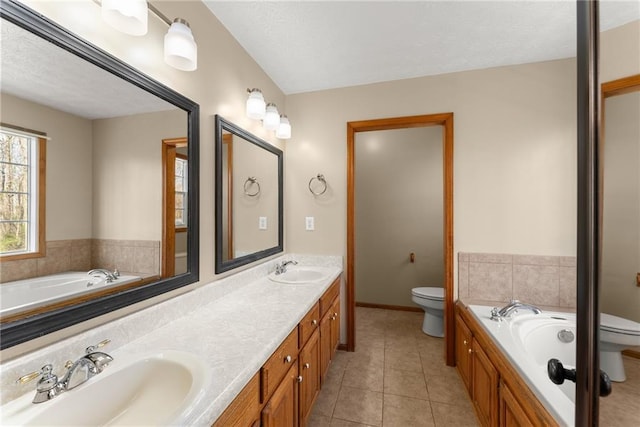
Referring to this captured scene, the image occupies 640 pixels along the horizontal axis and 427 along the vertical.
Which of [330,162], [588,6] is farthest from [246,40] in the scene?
[588,6]

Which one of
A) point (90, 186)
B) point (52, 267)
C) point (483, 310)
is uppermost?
point (90, 186)

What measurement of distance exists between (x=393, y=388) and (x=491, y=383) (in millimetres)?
744

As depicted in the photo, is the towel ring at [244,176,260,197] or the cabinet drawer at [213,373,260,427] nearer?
the cabinet drawer at [213,373,260,427]

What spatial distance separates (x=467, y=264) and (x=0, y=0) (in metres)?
2.80

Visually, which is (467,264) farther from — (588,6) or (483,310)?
(588,6)

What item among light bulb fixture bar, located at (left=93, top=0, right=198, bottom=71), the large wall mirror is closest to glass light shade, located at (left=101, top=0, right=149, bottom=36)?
light bulb fixture bar, located at (left=93, top=0, right=198, bottom=71)

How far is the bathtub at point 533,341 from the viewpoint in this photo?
3.70ft

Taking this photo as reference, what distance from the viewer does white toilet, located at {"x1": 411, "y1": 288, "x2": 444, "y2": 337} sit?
2684 millimetres

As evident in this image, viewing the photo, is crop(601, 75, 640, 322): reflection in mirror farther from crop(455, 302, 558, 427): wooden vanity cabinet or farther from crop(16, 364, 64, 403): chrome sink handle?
crop(16, 364, 64, 403): chrome sink handle

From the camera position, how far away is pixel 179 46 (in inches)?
42.3

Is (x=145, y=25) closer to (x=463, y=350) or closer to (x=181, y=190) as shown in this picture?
(x=181, y=190)

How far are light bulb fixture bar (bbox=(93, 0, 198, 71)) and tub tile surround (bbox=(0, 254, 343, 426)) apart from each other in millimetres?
1066

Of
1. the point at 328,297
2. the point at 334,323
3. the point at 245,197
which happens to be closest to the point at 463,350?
the point at 334,323

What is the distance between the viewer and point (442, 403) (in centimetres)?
177
